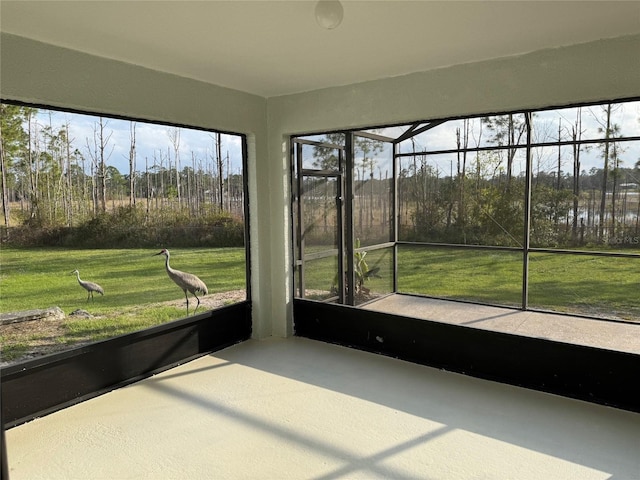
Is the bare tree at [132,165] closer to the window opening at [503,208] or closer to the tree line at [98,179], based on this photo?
the tree line at [98,179]

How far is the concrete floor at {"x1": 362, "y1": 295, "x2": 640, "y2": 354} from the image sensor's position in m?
4.35

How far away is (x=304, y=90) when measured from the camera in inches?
161

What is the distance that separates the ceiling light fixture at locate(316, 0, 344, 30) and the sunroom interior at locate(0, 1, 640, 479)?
4.8 inches

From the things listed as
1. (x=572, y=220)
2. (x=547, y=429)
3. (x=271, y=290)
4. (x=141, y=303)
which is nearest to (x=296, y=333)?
(x=271, y=290)

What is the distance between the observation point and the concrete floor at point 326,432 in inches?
92.5

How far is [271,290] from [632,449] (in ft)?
10.3

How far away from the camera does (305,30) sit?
255cm

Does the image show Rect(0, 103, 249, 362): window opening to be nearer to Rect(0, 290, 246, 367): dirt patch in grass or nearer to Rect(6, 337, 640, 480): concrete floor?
Rect(0, 290, 246, 367): dirt patch in grass

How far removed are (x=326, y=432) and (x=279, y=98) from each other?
3011 mm

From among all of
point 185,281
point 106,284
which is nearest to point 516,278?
point 185,281

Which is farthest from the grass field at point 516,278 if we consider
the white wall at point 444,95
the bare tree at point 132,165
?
the bare tree at point 132,165

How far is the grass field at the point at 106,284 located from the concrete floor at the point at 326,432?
823 mm

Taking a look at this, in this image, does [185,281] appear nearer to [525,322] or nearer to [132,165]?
[132,165]

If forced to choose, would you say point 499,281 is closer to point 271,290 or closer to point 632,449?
point 271,290
